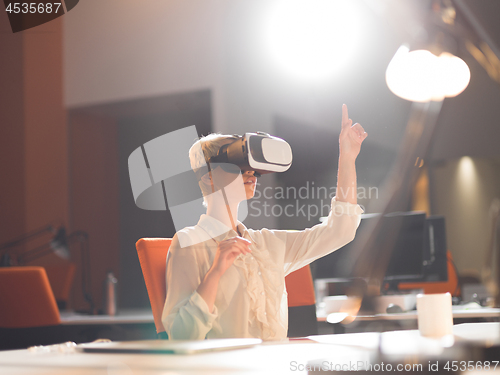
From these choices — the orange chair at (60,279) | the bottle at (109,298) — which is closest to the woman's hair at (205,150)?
the bottle at (109,298)

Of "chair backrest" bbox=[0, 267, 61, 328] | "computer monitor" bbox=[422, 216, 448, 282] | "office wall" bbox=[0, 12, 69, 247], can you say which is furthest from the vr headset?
"office wall" bbox=[0, 12, 69, 247]

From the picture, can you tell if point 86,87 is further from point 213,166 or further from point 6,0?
point 213,166

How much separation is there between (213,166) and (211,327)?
38cm

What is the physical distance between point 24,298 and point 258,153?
141 cm

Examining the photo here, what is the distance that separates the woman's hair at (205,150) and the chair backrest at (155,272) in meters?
0.19

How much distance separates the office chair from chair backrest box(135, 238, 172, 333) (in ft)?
1.77

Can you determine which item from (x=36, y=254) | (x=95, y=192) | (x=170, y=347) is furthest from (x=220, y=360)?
(x=36, y=254)

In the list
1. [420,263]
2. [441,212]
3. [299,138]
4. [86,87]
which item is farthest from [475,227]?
[86,87]

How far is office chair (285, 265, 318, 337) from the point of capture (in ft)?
5.39

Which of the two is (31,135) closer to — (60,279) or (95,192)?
(95,192)

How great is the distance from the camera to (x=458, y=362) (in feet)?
1.87

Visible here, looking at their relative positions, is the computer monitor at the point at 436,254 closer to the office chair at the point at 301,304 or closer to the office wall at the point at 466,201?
the office chair at the point at 301,304

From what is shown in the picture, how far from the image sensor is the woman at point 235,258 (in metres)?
1.07

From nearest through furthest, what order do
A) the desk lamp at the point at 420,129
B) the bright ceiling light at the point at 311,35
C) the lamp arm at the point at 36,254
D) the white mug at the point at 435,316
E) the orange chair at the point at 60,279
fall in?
the desk lamp at the point at 420,129, the white mug at the point at 435,316, the bright ceiling light at the point at 311,35, the orange chair at the point at 60,279, the lamp arm at the point at 36,254
